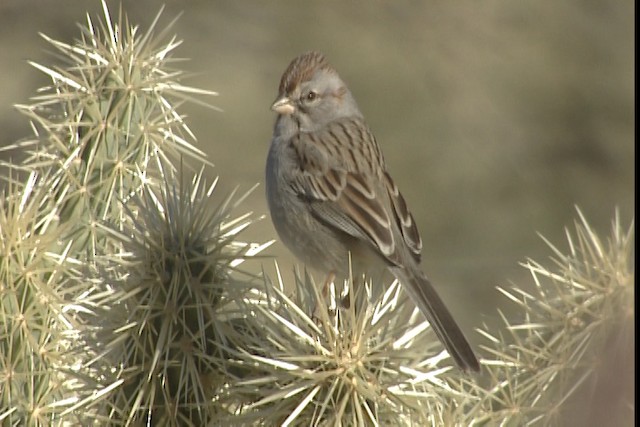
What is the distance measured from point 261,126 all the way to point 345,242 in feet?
18.1

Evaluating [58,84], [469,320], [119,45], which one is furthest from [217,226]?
[469,320]

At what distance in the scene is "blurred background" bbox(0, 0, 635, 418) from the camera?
897 centimetres

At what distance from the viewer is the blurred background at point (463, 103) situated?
8969 mm

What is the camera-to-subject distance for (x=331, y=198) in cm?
409

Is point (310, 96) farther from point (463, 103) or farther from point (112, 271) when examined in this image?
point (463, 103)

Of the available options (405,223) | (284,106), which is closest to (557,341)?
(405,223)

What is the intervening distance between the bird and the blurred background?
4201mm

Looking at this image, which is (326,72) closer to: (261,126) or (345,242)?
(345,242)

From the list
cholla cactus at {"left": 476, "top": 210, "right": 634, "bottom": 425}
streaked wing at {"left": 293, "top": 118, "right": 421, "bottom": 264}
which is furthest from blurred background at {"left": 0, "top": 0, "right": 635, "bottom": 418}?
cholla cactus at {"left": 476, "top": 210, "right": 634, "bottom": 425}

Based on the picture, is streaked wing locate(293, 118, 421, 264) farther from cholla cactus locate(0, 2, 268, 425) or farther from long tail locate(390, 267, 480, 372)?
cholla cactus locate(0, 2, 268, 425)

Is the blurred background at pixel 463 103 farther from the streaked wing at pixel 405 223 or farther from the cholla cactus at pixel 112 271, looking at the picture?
the cholla cactus at pixel 112 271

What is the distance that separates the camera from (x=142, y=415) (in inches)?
111

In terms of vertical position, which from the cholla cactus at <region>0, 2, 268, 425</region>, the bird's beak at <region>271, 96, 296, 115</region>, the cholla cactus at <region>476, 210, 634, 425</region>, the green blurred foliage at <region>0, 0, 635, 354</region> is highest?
the green blurred foliage at <region>0, 0, 635, 354</region>

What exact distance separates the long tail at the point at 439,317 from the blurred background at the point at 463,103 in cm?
498
